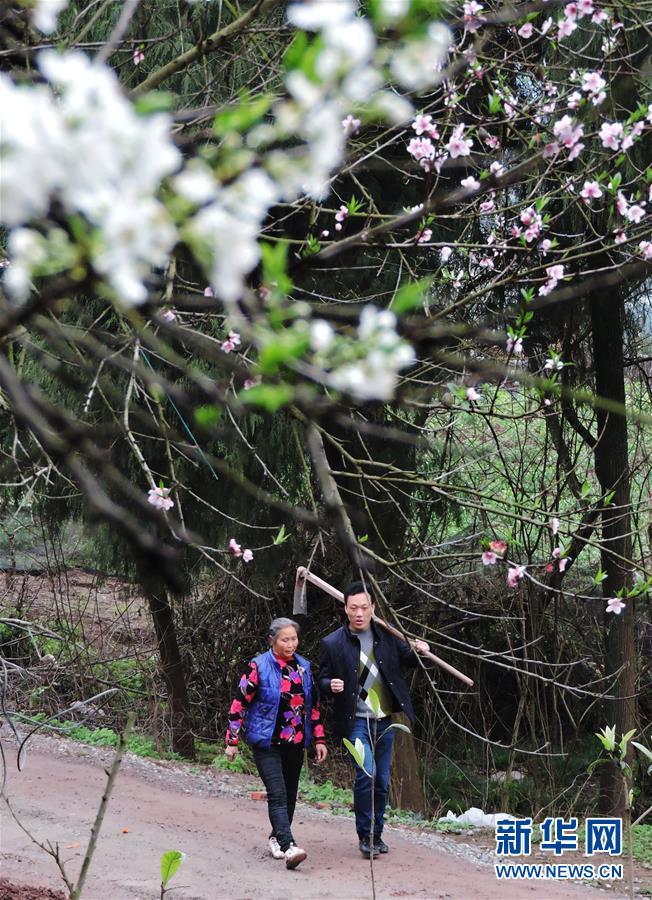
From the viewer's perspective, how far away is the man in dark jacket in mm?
5723

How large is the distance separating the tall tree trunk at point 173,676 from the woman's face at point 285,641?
12.7 feet

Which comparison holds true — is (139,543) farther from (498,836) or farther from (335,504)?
(498,836)

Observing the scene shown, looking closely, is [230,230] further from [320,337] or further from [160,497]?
[160,497]

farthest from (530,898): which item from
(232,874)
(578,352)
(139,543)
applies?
(139,543)

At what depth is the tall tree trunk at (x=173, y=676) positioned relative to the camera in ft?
31.3

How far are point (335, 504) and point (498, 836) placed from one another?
4.72 metres

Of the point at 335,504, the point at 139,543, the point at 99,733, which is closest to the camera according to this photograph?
Answer: the point at 139,543

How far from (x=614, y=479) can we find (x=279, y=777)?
4.09 meters

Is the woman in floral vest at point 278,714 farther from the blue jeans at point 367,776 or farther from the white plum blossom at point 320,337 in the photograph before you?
the white plum blossom at point 320,337

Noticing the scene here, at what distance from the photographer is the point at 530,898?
5605 millimetres

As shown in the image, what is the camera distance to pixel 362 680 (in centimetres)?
577
